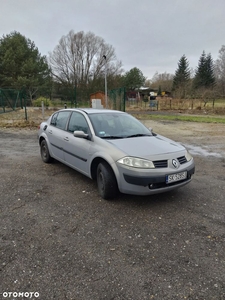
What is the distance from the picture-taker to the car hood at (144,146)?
11.1 feet

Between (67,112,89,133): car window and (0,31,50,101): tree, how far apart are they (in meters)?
30.3

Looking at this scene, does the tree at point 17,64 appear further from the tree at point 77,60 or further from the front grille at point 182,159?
the front grille at point 182,159

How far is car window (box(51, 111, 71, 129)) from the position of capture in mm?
4922

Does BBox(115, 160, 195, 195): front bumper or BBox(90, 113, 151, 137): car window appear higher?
BBox(90, 113, 151, 137): car window

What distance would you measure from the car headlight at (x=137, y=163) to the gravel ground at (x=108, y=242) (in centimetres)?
68

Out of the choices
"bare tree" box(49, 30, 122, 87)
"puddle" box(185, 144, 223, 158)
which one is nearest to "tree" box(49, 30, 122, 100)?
"bare tree" box(49, 30, 122, 87)

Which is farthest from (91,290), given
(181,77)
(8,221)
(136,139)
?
(181,77)

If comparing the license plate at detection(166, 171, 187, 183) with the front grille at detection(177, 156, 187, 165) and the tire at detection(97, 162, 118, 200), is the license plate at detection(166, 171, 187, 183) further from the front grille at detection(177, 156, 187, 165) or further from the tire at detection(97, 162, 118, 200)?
the tire at detection(97, 162, 118, 200)

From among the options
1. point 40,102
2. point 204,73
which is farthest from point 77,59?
point 204,73

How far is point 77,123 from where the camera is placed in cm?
451

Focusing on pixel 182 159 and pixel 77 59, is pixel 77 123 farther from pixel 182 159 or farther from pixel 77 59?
pixel 77 59

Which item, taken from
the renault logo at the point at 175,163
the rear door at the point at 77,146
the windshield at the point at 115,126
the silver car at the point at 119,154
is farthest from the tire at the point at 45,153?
the renault logo at the point at 175,163

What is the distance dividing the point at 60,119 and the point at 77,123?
2.72 feet

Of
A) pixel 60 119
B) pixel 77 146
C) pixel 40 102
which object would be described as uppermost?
pixel 40 102
